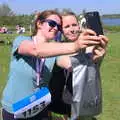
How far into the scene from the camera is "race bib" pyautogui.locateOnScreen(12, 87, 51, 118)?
454 centimetres

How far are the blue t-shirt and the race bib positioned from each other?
5 centimetres

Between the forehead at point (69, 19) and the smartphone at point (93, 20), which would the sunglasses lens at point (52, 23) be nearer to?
the forehead at point (69, 19)

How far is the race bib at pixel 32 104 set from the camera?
14.9 feet

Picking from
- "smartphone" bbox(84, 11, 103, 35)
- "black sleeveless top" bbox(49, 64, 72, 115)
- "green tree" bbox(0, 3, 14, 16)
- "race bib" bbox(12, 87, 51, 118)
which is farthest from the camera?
"green tree" bbox(0, 3, 14, 16)

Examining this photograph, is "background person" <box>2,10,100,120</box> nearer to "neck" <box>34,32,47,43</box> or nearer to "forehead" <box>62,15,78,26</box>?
"neck" <box>34,32,47,43</box>

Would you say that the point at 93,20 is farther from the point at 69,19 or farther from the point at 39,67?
the point at 69,19

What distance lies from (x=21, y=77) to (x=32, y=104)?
0.95ft

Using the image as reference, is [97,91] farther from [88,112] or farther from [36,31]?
[36,31]

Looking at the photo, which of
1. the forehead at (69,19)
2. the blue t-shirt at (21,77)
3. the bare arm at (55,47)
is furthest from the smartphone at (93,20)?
the forehead at (69,19)

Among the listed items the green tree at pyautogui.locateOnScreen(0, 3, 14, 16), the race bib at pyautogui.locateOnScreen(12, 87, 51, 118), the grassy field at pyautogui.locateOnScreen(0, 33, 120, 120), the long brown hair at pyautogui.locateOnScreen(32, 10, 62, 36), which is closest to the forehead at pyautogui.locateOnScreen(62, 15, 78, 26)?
the long brown hair at pyautogui.locateOnScreen(32, 10, 62, 36)

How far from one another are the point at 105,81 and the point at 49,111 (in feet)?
30.1

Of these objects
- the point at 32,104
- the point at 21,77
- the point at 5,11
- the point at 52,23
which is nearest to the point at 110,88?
the point at 32,104

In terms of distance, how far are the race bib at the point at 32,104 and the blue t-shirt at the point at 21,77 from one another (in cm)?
5

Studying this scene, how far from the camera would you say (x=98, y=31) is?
12.3 ft
